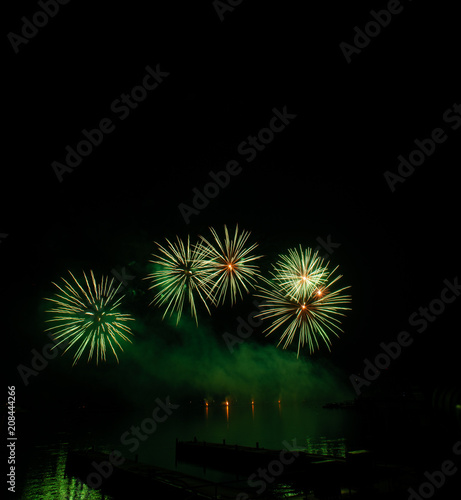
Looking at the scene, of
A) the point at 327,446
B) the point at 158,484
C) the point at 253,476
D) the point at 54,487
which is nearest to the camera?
the point at 253,476

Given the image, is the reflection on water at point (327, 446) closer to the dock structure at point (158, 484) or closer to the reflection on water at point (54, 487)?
the dock structure at point (158, 484)

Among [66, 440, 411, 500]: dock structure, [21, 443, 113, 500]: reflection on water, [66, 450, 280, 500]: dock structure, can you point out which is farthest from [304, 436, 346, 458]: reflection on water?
[21, 443, 113, 500]: reflection on water

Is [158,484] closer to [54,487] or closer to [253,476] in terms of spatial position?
[253,476]

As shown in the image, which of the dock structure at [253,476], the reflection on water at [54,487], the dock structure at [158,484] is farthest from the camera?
the reflection on water at [54,487]

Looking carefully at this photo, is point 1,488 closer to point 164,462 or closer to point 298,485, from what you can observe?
point 164,462

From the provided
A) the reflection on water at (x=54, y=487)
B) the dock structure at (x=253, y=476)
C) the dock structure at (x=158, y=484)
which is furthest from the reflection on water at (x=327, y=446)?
the reflection on water at (x=54, y=487)

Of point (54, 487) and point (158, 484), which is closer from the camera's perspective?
point (158, 484)

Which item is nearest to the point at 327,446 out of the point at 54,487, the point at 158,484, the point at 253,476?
the point at 54,487

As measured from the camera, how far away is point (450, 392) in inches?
477

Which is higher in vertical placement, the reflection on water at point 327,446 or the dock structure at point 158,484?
the reflection on water at point 327,446

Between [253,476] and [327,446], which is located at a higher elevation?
[327,446]

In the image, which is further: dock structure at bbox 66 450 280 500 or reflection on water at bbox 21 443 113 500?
reflection on water at bbox 21 443 113 500

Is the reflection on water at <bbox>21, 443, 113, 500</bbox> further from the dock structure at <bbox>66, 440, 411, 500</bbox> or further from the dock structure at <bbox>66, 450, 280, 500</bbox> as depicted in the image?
the dock structure at <bbox>66, 450, 280, 500</bbox>

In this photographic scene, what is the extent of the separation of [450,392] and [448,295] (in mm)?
14680
